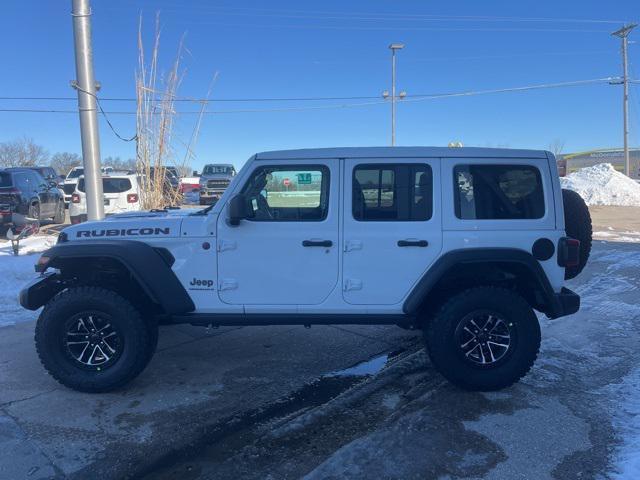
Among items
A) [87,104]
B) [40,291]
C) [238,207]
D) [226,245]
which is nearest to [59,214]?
[87,104]

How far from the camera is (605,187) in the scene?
25.2 m

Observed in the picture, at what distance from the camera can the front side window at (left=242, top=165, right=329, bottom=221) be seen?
4.25 meters

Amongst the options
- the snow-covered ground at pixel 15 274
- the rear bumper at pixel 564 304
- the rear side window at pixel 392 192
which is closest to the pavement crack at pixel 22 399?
the snow-covered ground at pixel 15 274

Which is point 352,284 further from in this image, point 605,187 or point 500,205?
point 605,187

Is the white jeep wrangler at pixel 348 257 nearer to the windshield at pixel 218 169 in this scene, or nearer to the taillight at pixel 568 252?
the taillight at pixel 568 252

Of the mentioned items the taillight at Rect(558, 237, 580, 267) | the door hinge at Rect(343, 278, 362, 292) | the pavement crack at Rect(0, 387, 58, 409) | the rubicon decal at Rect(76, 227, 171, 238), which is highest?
the rubicon decal at Rect(76, 227, 171, 238)

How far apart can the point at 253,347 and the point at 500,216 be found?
9.07ft

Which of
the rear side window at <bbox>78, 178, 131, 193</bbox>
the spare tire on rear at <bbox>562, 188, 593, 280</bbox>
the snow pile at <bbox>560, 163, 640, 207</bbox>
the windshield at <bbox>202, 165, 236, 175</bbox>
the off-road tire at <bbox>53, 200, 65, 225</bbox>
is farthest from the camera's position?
the snow pile at <bbox>560, 163, 640, 207</bbox>

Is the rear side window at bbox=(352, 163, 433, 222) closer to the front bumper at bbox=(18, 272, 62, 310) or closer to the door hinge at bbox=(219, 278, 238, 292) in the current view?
the door hinge at bbox=(219, 278, 238, 292)

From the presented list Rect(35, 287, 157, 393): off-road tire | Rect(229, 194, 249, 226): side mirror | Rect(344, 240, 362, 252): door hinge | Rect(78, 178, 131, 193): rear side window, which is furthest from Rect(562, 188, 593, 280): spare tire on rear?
Rect(78, 178, 131, 193): rear side window

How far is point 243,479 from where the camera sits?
121 inches

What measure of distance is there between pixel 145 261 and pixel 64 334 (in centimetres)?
92

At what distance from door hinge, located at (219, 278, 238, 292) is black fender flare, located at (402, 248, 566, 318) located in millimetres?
1377

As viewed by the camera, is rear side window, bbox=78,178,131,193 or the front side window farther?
rear side window, bbox=78,178,131,193
